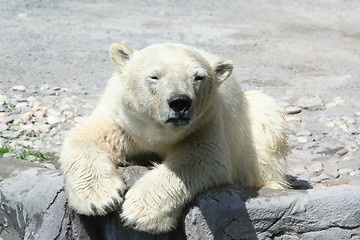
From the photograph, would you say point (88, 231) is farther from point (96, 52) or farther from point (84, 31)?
point (84, 31)

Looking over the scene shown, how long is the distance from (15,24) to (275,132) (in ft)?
18.7

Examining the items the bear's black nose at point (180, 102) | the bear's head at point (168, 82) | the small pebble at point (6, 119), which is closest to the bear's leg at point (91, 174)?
the bear's head at point (168, 82)

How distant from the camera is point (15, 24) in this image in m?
8.98

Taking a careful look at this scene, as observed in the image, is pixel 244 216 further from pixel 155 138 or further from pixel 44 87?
pixel 44 87

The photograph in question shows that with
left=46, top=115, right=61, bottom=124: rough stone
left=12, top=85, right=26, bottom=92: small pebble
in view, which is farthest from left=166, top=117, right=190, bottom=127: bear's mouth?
left=12, top=85, right=26, bottom=92: small pebble

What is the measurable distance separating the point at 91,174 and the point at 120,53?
0.74m

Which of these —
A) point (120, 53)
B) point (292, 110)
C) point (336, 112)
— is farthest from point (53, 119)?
point (336, 112)

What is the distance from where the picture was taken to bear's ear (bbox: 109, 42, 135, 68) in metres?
3.68

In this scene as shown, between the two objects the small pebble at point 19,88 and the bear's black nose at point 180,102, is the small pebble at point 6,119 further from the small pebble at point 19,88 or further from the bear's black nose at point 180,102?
the bear's black nose at point 180,102

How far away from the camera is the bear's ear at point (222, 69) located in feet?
12.0

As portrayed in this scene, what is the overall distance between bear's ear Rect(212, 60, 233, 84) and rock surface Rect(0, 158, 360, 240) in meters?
0.64

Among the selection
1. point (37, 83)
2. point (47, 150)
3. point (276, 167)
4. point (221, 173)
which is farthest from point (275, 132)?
point (37, 83)

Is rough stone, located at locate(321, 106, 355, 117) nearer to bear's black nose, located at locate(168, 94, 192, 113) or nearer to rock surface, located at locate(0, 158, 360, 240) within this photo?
rock surface, located at locate(0, 158, 360, 240)

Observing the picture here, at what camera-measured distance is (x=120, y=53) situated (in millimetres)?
3699
